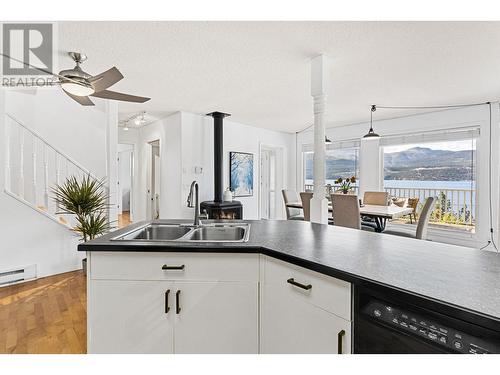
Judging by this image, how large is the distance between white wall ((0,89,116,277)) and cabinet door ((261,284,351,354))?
324cm

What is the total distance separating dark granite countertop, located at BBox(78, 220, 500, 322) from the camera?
2.81ft

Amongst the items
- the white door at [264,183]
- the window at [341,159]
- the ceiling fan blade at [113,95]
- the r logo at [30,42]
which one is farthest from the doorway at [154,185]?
the window at [341,159]

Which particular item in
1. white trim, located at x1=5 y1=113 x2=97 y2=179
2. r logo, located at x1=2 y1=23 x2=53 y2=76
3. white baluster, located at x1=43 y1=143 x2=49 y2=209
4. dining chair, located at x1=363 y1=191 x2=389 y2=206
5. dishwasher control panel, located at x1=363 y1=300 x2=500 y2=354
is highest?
r logo, located at x1=2 y1=23 x2=53 y2=76

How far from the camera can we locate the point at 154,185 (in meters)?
6.03

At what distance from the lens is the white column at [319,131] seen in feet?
8.54

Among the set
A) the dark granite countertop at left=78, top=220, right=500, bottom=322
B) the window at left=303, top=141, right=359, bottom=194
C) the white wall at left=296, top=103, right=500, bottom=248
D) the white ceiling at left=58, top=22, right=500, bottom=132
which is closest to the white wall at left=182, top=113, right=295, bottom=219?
the window at left=303, top=141, right=359, bottom=194

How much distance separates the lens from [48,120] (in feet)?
12.7

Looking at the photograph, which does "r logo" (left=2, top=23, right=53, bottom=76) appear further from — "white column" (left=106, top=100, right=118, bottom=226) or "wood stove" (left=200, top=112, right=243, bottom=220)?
"wood stove" (left=200, top=112, right=243, bottom=220)

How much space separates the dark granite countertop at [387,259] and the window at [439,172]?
412 centimetres

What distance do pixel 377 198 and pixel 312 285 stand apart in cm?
392

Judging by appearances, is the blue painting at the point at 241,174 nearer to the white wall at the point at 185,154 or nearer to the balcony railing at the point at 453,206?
the white wall at the point at 185,154

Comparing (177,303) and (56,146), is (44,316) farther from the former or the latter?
(56,146)

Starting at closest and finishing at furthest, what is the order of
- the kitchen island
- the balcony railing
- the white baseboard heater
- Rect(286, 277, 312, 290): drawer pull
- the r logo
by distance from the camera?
Rect(286, 277, 312, 290): drawer pull < the kitchen island < the r logo < the white baseboard heater < the balcony railing
